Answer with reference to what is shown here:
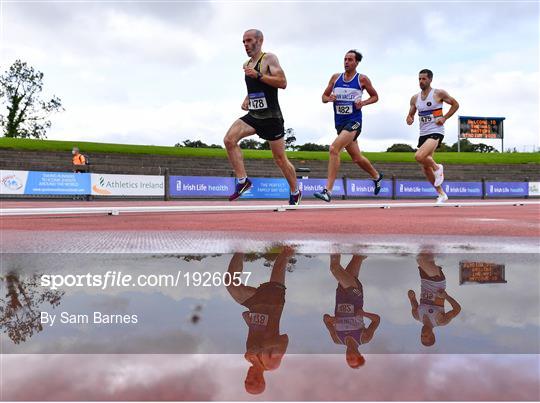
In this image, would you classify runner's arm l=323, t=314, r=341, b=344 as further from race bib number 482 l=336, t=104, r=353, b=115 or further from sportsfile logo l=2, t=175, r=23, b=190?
sportsfile logo l=2, t=175, r=23, b=190

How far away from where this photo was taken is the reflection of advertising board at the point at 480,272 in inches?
79.4

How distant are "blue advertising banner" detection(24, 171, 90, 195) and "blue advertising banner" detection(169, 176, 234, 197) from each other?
3.69 m

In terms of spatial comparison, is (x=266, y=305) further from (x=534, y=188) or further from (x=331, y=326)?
(x=534, y=188)

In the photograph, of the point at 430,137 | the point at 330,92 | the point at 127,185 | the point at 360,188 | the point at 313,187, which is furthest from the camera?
the point at 360,188

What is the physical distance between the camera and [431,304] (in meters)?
1.61

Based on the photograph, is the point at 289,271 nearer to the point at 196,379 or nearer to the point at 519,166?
the point at 196,379

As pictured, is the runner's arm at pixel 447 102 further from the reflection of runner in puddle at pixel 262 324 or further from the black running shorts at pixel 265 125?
the reflection of runner in puddle at pixel 262 324

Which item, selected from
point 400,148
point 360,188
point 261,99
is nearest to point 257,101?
point 261,99

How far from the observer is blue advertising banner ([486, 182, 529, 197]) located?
29656 mm

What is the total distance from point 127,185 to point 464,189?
2063cm

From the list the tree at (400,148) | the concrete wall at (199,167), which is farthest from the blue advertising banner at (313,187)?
the tree at (400,148)

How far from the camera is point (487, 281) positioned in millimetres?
1996

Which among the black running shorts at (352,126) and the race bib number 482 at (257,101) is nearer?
the race bib number 482 at (257,101)

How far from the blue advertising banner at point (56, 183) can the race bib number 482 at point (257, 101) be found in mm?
13585
